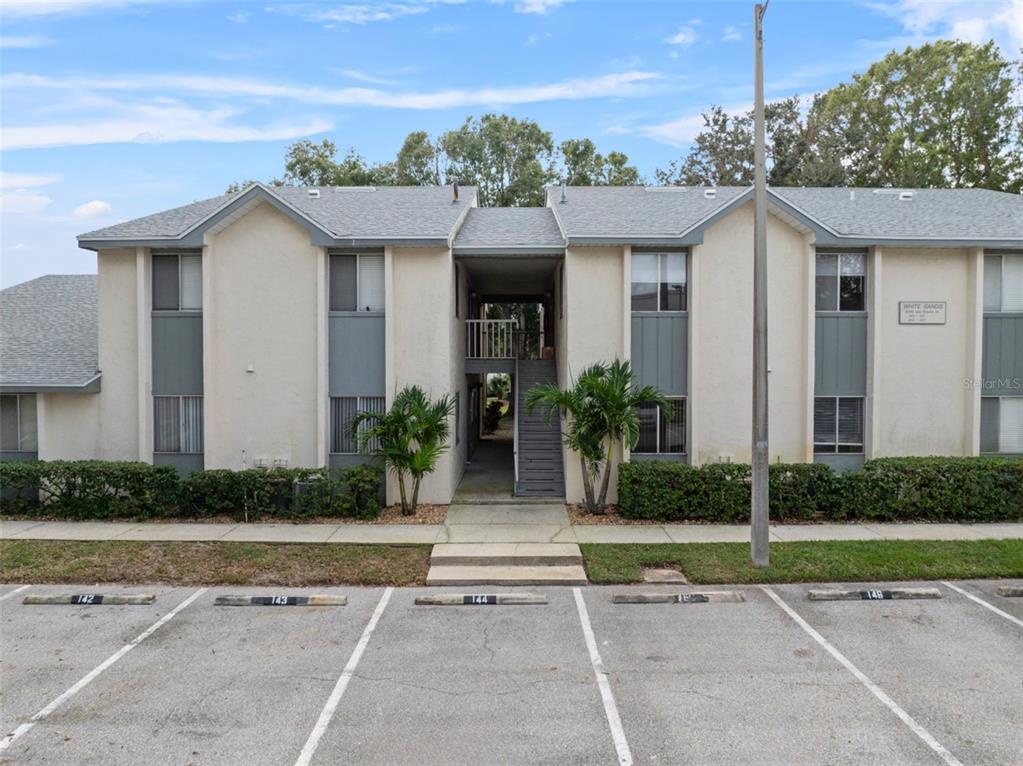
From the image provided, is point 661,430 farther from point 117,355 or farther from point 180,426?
point 117,355

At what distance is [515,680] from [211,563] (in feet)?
19.1

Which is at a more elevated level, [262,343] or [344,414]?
[262,343]

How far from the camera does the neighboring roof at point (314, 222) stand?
13.4 m

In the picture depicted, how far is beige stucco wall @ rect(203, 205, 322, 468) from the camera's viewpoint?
13.8 m

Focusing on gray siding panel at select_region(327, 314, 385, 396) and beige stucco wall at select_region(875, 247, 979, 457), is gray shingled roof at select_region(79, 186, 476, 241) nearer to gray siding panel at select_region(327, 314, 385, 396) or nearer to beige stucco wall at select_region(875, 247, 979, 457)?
gray siding panel at select_region(327, 314, 385, 396)

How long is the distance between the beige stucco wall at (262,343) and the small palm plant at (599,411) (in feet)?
16.3

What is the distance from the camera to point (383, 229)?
1402cm

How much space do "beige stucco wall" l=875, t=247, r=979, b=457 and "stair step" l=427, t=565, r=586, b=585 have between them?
8418 mm

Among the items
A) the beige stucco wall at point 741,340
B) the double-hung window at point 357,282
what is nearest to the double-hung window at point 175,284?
the double-hung window at point 357,282

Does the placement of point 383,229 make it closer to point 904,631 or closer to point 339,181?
point 904,631

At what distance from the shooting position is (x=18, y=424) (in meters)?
14.1

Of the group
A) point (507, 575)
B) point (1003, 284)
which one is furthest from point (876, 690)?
point (1003, 284)

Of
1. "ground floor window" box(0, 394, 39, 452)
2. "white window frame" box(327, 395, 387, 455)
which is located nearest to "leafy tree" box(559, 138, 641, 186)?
"white window frame" box(327, 395, 387, 455)

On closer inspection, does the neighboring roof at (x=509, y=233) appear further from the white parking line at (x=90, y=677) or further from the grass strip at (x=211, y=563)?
the white parking line at (x=90, y=677)
